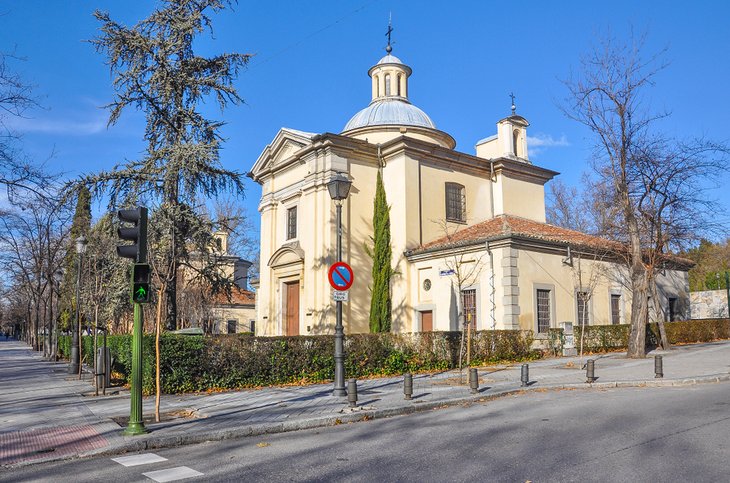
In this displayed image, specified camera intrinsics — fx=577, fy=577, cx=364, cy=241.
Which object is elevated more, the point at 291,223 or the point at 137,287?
the point at 291,223

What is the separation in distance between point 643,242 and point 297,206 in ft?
49.0

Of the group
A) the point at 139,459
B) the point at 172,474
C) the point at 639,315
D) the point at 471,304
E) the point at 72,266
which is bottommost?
the point at 139,459

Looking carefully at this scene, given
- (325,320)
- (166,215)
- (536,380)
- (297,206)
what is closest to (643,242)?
(536,380)

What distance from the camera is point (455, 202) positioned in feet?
90.1

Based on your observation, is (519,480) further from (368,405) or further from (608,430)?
(368,405)

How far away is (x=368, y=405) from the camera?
11453mm

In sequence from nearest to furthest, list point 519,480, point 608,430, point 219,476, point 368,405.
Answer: point 519,480, point 219,476, point 608,430, point 368,405

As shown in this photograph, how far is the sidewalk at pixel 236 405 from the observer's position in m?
8.70

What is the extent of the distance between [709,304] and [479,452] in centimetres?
4400

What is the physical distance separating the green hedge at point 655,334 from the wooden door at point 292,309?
12.2m

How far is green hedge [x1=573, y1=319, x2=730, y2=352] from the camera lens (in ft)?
74.9

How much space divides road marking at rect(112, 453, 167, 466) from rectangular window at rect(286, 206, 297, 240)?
65.8 ft

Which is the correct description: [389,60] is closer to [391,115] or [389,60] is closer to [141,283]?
[391,115]

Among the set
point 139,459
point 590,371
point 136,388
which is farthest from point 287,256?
point 139,459
